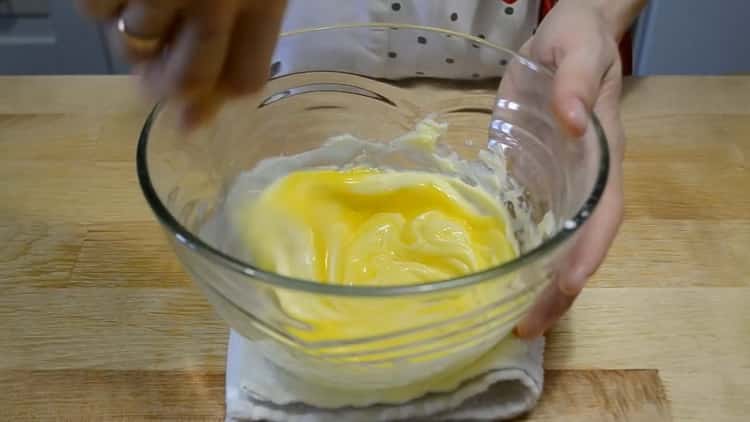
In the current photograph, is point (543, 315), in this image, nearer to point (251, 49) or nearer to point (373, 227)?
point (373, 227)

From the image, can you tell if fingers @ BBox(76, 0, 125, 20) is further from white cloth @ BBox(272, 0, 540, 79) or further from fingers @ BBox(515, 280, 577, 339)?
fingers @ BBox(515, 280, 577, 339)

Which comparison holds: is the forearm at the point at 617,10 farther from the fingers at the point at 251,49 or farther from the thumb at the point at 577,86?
the fingers at the point at 251,49

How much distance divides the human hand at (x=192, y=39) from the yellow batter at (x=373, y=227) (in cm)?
18

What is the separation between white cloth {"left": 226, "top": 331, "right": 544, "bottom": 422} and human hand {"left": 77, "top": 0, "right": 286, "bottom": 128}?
22 cm

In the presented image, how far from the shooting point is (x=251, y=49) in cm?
46

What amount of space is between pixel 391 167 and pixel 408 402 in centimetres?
27

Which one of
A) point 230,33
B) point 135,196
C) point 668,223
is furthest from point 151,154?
point 668,223

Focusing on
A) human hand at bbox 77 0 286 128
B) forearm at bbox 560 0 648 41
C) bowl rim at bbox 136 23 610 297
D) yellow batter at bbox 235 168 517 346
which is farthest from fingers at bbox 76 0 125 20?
forearm at bbox 560 0 648 41

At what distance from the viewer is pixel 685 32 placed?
1.40 meters

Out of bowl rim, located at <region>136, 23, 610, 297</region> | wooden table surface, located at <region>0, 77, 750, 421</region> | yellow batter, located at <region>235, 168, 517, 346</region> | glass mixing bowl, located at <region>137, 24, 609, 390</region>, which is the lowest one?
wooden table surface, located at <region>0, 77, 750, 421</region>

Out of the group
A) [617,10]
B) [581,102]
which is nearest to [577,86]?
[581,102]

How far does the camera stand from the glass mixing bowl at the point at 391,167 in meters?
0.47

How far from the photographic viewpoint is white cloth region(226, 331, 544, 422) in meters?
0.55

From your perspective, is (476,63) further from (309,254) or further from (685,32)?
(685,32)
